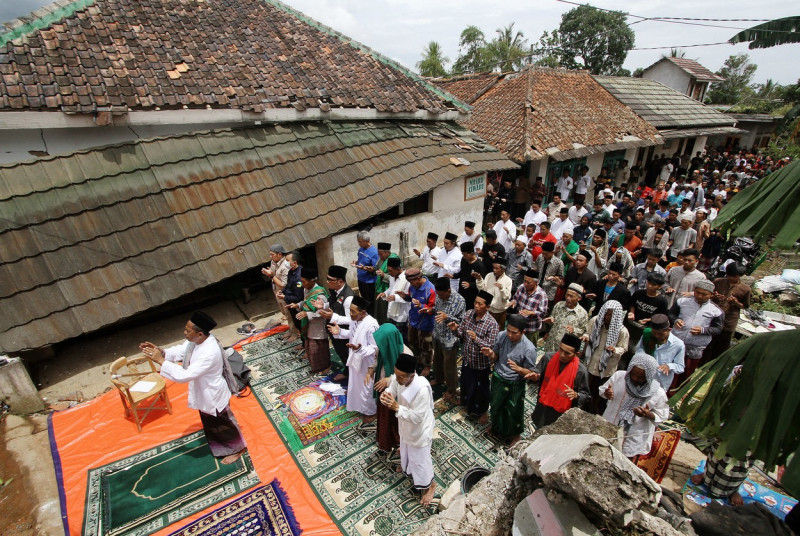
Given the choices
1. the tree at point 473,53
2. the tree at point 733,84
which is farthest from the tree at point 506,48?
the tree at point 733,84

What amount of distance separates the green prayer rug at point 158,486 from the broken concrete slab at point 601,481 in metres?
3.63

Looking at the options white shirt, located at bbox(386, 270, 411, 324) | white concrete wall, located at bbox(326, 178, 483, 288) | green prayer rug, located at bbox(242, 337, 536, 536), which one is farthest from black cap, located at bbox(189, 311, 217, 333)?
white concrete wall, located at bbox(326, 178, 483, 288)

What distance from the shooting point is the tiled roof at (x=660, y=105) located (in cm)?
1944

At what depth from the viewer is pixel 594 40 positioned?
35531mm

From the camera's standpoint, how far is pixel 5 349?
17.1 feet

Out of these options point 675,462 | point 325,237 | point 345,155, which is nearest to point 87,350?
point 325,237

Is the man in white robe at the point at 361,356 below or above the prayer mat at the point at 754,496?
above

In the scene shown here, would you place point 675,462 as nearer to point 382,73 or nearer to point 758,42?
point 758,42

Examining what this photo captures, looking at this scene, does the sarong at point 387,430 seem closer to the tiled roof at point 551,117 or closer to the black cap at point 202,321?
the black cap at point 202,321

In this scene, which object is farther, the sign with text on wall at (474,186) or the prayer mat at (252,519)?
the sign with text on wall at (474,186)

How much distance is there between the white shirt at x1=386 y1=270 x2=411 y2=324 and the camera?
6328 mm

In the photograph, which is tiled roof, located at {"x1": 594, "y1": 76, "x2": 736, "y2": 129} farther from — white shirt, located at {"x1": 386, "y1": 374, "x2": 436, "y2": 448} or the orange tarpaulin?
the orange tarpaulin

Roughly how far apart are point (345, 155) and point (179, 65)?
3627 mm

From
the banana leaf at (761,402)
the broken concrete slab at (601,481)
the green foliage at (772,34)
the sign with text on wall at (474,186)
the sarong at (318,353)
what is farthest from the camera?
the sign with text on wall at (474,186)
